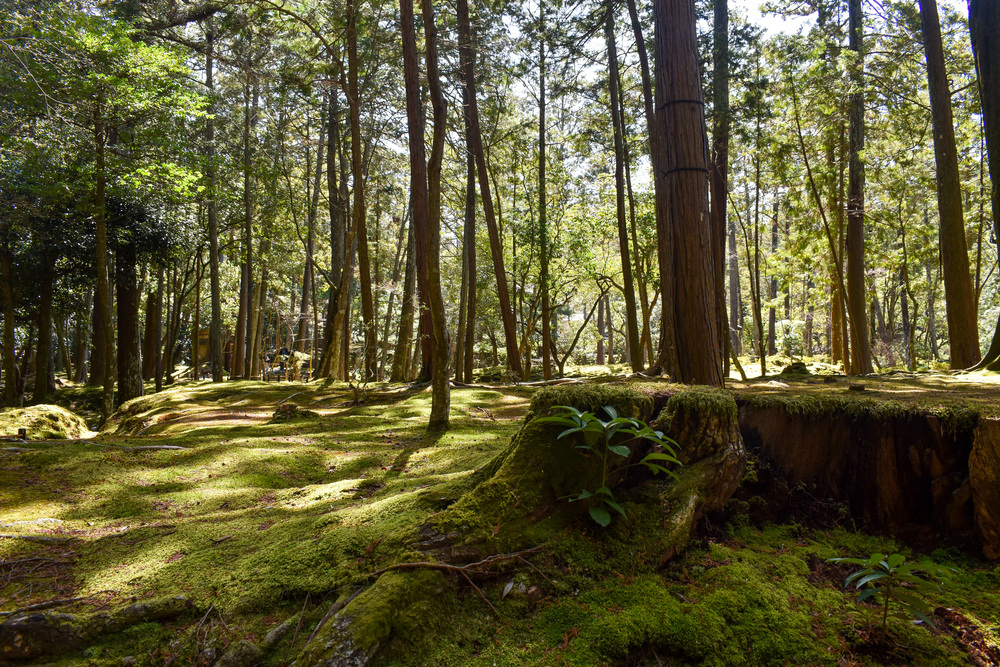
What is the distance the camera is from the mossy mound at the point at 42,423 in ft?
20.4

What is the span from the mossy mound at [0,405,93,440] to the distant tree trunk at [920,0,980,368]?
13.0m

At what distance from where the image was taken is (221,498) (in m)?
3.47

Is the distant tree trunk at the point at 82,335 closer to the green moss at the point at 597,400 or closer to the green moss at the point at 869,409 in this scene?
the green moss at the point at 597,400

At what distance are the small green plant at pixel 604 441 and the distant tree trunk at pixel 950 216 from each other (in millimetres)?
8640

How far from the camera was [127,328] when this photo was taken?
524 inches

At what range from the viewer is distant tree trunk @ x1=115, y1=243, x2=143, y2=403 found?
43.1ft

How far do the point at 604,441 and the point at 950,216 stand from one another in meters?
9.25

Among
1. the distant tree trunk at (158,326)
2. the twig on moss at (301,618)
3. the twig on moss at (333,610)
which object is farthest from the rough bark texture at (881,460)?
the distant tree trunk at (158,326)

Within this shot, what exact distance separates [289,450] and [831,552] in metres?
4.39

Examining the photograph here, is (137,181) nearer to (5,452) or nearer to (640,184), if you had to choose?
(5,452)

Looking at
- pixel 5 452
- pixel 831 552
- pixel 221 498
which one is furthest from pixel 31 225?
pixel 831 552

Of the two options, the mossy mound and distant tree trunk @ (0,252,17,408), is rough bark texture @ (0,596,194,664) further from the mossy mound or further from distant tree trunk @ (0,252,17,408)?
distant tree trunk @ (0,252,17,408)

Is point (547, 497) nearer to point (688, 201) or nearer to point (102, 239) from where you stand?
point (688, 201)

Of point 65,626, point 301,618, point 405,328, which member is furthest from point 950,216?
point 65,626
